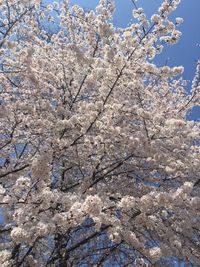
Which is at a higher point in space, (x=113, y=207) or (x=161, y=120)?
(x=161, y=120)

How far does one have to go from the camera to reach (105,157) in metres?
8.70

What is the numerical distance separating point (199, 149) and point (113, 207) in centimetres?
310

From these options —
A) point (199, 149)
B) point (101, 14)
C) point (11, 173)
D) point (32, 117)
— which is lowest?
point (11, 173)

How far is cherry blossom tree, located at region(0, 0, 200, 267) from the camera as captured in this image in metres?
6.29

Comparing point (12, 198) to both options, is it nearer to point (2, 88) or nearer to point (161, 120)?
point (161, 120)

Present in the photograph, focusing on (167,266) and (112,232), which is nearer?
(112,232)

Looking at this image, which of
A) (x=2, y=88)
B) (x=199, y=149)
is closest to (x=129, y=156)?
(x=199, y=149)

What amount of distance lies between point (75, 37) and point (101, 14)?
3600mm

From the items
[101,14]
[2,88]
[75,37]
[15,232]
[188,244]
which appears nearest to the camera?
[15,232]

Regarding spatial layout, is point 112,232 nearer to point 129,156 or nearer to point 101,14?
point 129,156

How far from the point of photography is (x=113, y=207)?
21.5ft

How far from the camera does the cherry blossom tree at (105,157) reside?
20.6ft

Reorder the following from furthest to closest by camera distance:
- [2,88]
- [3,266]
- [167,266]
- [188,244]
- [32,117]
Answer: [2,88]
[167,266]
[32,117]
[188,244]
[3,266]

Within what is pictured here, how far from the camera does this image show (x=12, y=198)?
5703 mm
